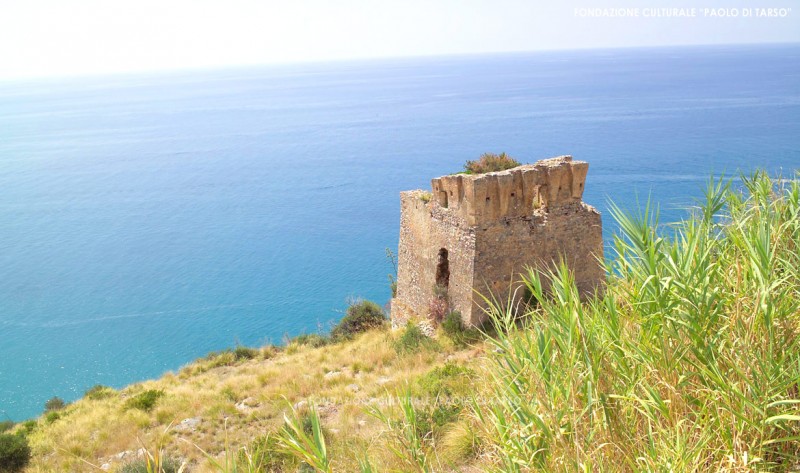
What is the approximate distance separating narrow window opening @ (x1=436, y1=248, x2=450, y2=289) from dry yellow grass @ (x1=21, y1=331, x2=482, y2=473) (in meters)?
1.97

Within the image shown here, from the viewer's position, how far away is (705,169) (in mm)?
51312

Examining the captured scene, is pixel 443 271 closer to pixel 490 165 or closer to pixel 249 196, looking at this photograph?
pixel 490 165

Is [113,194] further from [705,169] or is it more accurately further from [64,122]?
[64,122]

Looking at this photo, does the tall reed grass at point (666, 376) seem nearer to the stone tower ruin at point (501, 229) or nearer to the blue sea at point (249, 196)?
the blue sea at point (249, 196)

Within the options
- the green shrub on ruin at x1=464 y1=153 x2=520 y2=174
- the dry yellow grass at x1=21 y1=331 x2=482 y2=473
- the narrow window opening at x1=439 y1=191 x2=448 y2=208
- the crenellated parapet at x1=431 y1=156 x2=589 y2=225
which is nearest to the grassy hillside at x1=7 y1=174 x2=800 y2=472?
the dry yellow grass at x1=21 y1=331 x2=482 y2=473

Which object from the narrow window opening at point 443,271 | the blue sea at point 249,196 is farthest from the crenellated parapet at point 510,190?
the blue sea at point 249,196

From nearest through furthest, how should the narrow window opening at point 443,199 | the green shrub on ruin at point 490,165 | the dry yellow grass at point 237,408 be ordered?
1. the dry yellow grass at point 237,408
2. the narrow window opening at point 443,199
3. the green shrub on ruin at point 490,165

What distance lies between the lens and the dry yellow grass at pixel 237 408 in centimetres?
1081

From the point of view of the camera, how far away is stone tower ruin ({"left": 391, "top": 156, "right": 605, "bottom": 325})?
14.1 metres

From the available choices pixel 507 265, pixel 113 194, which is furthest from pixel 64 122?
pixel 507 265

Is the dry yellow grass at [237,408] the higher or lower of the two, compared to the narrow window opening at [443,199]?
lower

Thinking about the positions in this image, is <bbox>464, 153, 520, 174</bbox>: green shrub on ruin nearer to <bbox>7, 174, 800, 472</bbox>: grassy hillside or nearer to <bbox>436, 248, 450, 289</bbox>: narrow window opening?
<bbox>436, 248, 450, 289</bbox>: narrow window opening

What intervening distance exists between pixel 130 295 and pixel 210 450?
30163mm

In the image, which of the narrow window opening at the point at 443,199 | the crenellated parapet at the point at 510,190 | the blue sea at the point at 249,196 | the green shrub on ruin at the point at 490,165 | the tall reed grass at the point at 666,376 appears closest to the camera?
the tall reed grass at the point at 666,376
